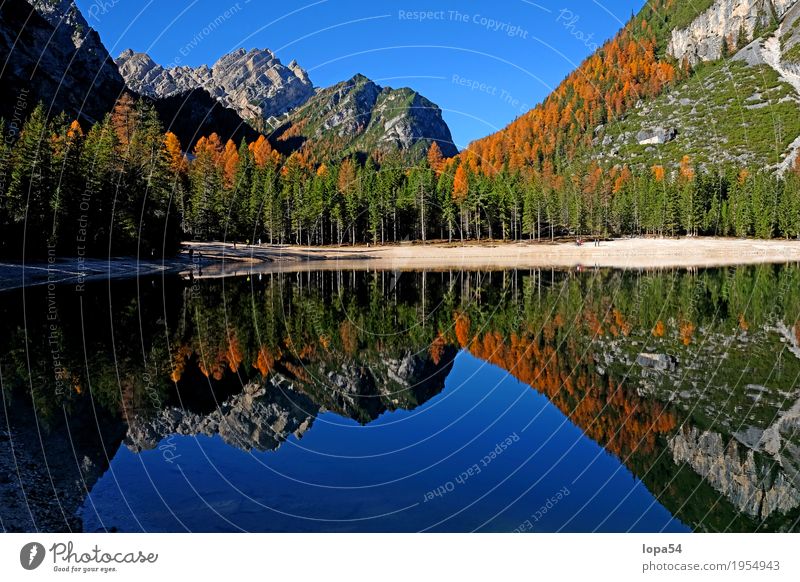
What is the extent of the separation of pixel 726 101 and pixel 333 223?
480ft

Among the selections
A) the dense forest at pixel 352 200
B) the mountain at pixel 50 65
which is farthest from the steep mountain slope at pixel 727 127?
the mountain at pixel 50 65

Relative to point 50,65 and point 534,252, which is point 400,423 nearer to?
point 534,252

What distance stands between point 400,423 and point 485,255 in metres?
83.5

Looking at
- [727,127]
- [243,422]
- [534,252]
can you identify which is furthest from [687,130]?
[243,422]

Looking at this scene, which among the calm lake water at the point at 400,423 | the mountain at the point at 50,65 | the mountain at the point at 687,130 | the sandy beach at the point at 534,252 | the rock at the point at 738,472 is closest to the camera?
the calm lake water at the point at 400,423

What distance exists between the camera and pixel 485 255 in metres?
95.5

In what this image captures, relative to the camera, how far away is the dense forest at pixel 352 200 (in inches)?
2357

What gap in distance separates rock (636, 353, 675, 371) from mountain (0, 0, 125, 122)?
10604 cm

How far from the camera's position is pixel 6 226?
4766 centimetres

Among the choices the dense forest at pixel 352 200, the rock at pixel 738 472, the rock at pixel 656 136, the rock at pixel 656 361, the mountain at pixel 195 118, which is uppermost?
the mountain at pixel 195 118

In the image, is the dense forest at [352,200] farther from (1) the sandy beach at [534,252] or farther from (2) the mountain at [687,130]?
(2) the mountain at [687,130]

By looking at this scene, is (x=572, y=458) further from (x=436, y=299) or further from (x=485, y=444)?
(x=436, y=299)

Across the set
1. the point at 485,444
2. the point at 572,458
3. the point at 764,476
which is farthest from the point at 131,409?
the point at 764,476

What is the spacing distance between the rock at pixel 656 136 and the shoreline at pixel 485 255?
308ft
